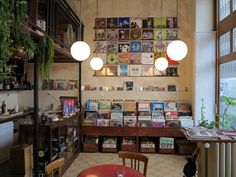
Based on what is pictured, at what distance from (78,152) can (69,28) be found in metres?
2.95

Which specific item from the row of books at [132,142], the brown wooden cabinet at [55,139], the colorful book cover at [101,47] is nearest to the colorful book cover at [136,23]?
the colorful book cover at [101,47]

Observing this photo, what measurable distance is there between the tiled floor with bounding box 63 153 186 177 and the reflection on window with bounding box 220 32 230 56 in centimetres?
253

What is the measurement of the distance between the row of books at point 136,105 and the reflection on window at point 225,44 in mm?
1576

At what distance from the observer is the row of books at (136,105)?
229 inches

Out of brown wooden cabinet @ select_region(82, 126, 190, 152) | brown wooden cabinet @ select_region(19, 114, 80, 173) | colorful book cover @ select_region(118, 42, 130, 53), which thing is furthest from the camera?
colorful book cover @ select_region(118, 42, 130, 53)

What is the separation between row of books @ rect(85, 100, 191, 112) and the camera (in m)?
5.82

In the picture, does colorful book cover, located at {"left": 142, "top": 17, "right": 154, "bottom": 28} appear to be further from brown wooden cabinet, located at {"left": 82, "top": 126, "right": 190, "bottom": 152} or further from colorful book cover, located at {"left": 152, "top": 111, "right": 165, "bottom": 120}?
brown wooden cabinet, located at {"left": 82, "top": 126, "right": 190, "bottom": 152}

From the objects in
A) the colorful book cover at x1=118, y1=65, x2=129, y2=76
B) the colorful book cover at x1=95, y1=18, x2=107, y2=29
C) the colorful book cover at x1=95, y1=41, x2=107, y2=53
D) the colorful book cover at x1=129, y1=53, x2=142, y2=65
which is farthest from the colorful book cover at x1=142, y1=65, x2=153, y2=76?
the colorful book cover at x1=95, y1=18, x2=107, y2=29

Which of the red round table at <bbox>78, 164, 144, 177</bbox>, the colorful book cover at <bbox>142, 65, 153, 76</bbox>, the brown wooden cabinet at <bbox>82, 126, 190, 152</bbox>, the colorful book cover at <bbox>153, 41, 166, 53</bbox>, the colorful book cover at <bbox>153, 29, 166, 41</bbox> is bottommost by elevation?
the brown wooden cabinet at <bbox>82, 126, 190, 152</bbox>

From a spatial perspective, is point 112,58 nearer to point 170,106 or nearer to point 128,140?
point 170,106

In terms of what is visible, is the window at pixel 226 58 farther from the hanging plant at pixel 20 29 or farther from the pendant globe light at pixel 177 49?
the hanging plant at pixel 20 29

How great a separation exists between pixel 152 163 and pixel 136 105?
1.59 meters

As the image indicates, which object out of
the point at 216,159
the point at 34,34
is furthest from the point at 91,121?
the point at 216,159

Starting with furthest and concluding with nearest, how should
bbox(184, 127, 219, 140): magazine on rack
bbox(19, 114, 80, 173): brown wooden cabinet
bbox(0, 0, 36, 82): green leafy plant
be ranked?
bbox(19, 114, 80, 173): brown wooden cabinet
bbox(184, 127, 219, 140): magazine on rack
bbox(0, 0, 36, 82): green leafy plant
